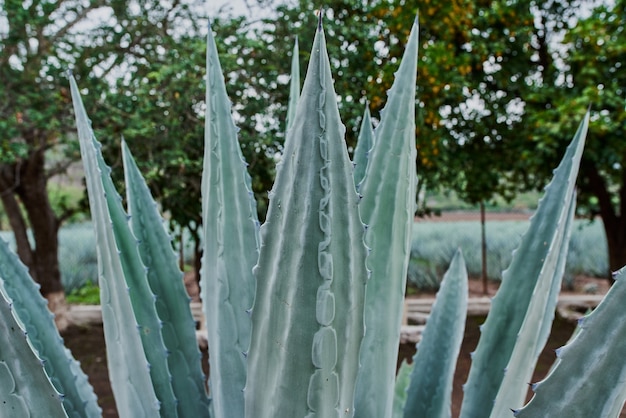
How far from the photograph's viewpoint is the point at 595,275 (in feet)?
22.0

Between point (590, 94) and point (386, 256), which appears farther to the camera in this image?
point (590, 94)

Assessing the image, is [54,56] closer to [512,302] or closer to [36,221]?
[36,221]

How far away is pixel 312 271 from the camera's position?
0.54 m

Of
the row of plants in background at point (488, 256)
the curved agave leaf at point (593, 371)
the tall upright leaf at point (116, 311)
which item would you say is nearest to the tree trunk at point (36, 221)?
the tall upright leaf at point (116, 311)

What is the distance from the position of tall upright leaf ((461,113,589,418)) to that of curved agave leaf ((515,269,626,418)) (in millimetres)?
328

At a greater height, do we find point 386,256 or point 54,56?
point 54,56

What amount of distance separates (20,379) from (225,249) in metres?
0.30

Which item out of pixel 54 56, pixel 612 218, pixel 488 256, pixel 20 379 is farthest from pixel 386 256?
pixel 488 256

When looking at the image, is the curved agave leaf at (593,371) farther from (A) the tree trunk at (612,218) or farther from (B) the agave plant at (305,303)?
(A) the tree trunk at (612,218)

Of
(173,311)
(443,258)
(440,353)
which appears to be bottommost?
(443,258)

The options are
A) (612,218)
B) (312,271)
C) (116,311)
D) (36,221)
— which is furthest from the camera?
(612,218)

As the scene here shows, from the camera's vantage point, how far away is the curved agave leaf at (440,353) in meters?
0.96

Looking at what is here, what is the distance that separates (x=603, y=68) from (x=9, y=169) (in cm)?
380

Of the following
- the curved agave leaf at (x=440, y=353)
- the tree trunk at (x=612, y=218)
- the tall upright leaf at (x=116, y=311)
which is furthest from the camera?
the tree trunk at (x=612, y=218)
